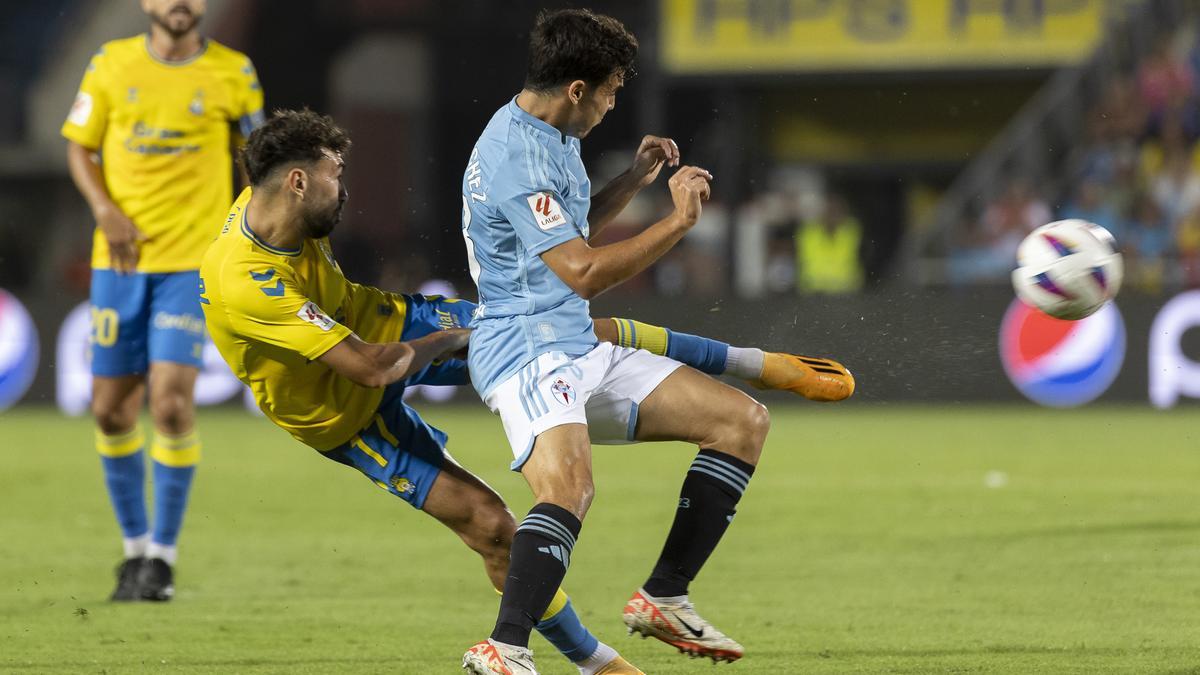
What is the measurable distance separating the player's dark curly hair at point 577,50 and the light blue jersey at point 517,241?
0.43ft

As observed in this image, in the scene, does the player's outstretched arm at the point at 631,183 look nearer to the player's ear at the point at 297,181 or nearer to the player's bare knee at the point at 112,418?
the player's ear at the point at 297,181

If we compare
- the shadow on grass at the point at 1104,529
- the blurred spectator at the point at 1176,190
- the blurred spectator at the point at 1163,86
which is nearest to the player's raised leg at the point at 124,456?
the shadow on grass at the point at 1104,529

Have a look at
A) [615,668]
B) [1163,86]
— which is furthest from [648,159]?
[1163,86]

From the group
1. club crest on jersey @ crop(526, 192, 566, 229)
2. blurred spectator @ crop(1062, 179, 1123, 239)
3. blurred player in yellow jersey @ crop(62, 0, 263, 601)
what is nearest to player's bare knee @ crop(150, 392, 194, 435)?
blurred player in yellow jersey @ crop(62, 0, 263, 601)

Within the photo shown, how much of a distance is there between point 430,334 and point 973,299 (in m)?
9.68

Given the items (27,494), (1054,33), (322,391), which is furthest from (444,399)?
(322,391)

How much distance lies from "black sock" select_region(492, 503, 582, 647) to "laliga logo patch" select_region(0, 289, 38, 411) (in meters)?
11.2

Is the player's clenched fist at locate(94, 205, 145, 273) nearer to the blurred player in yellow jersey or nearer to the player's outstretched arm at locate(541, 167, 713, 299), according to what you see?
the blurred player in yellow jersey

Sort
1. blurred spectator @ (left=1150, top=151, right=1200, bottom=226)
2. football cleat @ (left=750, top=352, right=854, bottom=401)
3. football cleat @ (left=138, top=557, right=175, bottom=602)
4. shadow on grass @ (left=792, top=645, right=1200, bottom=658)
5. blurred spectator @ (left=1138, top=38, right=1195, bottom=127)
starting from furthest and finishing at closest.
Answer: blurred spectator @ (left=1138, top=38, right=1195, bottom=127) < blurred spectator @ (left=1150, top=151, right=1200, bottom=226) < football cleat @ (left=138, top=557, right=175, bottom=602) < shadow on grass @ (left=792, top=645, right=1200, bottom=658) < football cleat @ (left=750, top=352, right=854, bottom=401)

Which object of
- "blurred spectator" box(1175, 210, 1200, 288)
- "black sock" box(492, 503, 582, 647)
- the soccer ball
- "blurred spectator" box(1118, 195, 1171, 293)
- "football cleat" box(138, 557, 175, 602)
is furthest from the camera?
"blurred spectator" box(1175, 210, 1200, 288)

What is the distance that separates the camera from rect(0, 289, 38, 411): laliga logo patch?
1482cm

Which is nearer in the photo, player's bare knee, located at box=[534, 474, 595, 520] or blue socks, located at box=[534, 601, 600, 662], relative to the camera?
player's bare knee, located at box=[534, 474, 595, 520]

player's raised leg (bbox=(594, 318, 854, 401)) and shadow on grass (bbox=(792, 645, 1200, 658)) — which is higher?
player's raised leg (bbox=(594, 318, 854, 401))

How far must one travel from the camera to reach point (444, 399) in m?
15.3
